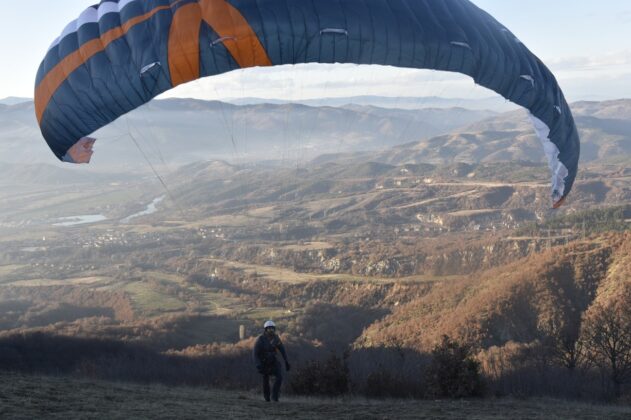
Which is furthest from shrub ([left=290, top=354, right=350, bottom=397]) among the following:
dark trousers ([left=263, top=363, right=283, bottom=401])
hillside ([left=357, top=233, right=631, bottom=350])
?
hillside ([left=357, top=233, right=631, bottom=350])

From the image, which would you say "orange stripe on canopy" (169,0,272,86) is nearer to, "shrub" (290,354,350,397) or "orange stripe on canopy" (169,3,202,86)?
"orange stripe on canopy" (169,3,202,86)

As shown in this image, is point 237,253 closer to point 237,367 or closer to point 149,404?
point 237,367

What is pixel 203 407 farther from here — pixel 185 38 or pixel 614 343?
pixel 614 343

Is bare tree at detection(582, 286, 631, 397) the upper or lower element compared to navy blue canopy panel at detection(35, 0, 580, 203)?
lower

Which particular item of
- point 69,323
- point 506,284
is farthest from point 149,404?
point 69,323

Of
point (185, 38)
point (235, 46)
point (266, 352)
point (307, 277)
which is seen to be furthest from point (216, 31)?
point (307, 277)

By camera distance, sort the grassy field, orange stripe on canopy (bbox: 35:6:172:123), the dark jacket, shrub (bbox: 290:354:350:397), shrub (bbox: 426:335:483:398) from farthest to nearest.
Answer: shrub (bbox: 290:354:350:397) < shrub (bbox: 426:335:483:398) < the dark jacket < orange stripe on canopy (bbox: 35:6:172:123) < the grassy field
